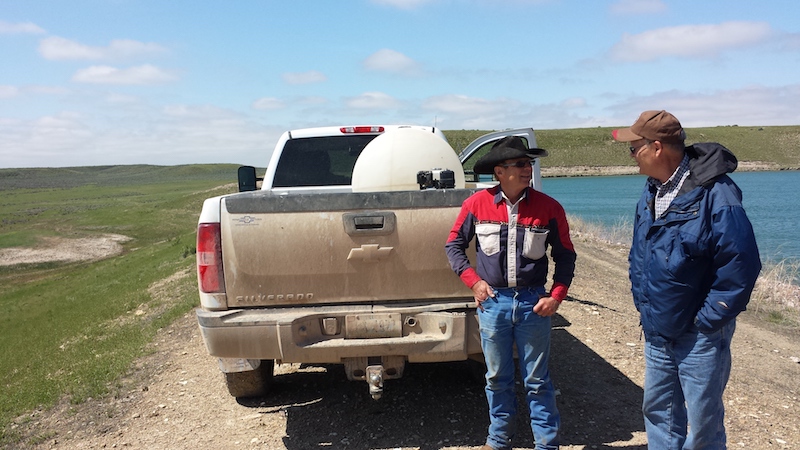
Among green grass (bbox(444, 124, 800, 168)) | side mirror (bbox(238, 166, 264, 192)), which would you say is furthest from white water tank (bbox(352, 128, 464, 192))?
green grass (bbox(444, 124, 800, 168))

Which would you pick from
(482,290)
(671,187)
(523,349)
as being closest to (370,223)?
(482,290)

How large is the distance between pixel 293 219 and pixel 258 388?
1800mm

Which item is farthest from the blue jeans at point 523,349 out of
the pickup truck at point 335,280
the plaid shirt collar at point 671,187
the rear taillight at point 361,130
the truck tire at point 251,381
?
the rear taillight at point 361,130

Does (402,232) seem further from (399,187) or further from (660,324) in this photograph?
(660,324)

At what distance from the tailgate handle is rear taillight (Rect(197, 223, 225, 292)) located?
81cm

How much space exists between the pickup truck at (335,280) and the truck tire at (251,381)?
923 mm

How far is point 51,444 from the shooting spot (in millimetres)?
4875

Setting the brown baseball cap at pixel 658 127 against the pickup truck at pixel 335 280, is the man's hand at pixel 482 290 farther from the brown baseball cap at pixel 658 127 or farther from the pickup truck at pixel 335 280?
the brown baseball cap at pixel 658 127

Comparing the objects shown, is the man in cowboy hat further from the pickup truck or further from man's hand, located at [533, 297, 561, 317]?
the pickup truck

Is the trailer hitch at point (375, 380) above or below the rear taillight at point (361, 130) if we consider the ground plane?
below

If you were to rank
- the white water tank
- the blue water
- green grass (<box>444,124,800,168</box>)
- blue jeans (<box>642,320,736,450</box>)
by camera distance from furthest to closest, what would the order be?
green grass (<box>444,124,800,168</box>) → the blue water → the white water tank → blue jeans (<box>642,320,736,450</box>)

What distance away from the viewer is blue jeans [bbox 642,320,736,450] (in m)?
2.87

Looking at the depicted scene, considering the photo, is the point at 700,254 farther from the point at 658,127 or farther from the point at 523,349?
the point at 523,349

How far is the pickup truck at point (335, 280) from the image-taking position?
12.6 feet
